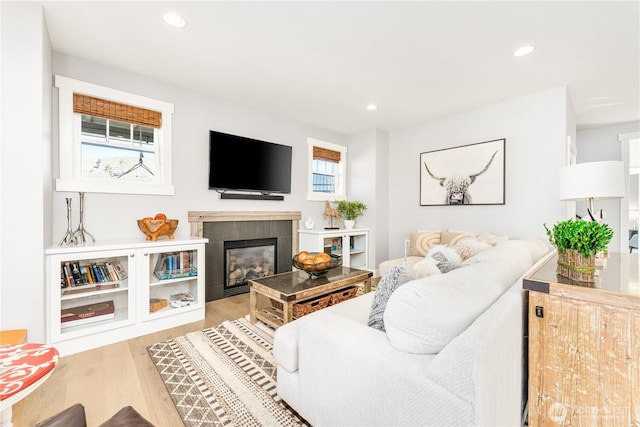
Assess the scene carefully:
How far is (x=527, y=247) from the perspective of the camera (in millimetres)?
2031

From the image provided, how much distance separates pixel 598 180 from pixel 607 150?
3.69m

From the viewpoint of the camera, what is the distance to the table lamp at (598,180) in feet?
5.64

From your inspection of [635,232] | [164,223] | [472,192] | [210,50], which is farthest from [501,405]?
[635,232]

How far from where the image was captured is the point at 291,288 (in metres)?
2.19

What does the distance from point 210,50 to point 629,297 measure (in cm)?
303

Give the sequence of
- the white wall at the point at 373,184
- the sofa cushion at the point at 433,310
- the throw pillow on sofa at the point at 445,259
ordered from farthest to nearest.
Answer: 1. the white wall at the point at 373,184
2. the throw pillow on sofa at the point at 445,259
3. the sofa cushion at the point at 433,310

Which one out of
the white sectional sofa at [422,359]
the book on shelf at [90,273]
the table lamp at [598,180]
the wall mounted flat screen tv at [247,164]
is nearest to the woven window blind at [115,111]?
the wall mounted flat screen tv at [247,164]

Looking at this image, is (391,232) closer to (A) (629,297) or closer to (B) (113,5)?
(A) (629,297)

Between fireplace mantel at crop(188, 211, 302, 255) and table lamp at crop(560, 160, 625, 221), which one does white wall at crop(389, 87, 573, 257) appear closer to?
table lamp at crop(560, 160, 625, 221)

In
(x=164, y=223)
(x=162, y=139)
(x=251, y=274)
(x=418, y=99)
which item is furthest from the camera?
(x=251, y=274)

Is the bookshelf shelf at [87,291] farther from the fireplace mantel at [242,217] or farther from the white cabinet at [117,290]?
the fireplace mantel at [242,217]

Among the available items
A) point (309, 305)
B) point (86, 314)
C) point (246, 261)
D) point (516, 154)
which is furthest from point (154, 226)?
point (516, 154)

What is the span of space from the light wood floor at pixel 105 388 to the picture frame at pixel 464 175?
374cm

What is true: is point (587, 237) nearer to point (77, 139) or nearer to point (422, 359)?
point (422, 359)
